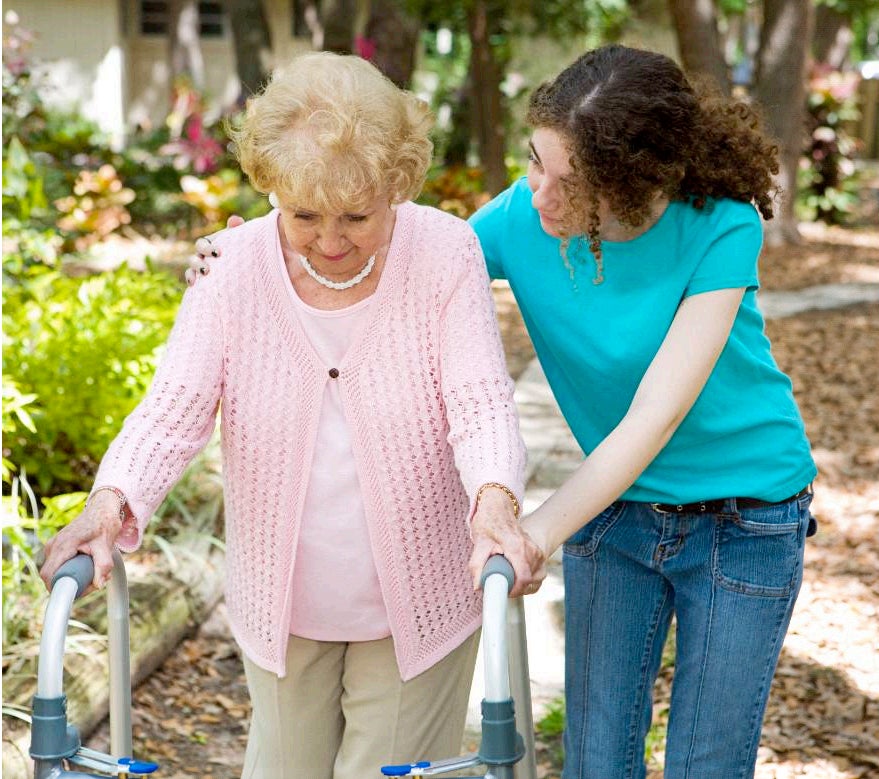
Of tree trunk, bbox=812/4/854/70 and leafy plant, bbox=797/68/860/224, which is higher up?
tree trunk, bbox=812/4/854/70

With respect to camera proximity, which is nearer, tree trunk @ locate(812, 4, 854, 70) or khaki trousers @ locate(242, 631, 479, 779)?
khaki trousers @ locate(242, 631, 479, 779)

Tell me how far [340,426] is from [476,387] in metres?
0.26

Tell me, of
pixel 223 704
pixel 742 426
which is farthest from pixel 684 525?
pixel 223 704

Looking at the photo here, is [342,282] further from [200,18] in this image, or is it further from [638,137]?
[200,18]

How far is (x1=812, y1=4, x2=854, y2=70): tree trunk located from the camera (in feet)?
74.7

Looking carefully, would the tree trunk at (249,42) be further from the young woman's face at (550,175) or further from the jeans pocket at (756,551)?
the jeans pocket at (756,551)

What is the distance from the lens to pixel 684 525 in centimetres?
241

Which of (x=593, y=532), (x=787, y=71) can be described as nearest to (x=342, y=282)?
(x=593, y=532)

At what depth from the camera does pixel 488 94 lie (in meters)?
13.1

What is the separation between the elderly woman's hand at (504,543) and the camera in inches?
73.9

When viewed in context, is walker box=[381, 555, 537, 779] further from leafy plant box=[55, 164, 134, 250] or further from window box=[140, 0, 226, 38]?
window box=[140, 0, 226, 38]

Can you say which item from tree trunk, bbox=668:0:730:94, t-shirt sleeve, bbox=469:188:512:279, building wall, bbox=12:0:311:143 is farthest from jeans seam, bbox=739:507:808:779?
building wall, bbox=12:0:311:143

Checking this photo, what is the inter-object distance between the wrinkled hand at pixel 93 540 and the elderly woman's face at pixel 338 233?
0.53 meters

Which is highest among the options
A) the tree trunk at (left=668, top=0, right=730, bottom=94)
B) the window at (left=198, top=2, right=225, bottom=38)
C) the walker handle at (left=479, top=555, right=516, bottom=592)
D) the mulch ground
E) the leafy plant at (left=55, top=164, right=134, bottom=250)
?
the window at (left=198, top=2, right=225, bottom=38)
